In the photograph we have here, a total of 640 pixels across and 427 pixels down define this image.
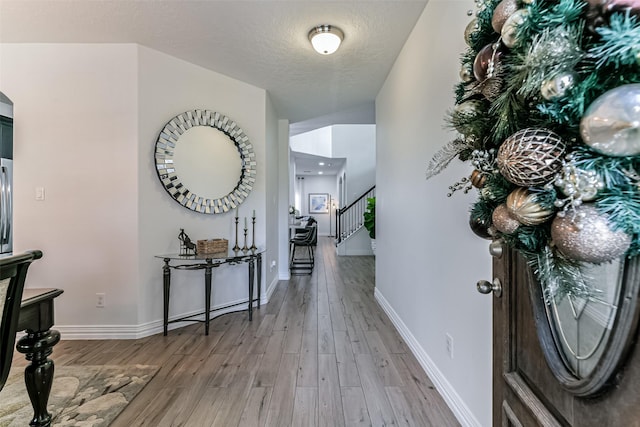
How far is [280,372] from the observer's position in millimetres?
2061

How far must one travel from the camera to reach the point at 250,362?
2.20 metres

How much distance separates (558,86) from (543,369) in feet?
2.18

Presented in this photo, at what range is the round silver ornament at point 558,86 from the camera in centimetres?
43

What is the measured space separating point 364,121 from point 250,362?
4.35m

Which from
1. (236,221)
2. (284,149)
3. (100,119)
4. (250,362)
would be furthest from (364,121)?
(250,362)

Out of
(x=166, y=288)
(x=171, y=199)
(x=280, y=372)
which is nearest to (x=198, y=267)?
(x=166, y=288)

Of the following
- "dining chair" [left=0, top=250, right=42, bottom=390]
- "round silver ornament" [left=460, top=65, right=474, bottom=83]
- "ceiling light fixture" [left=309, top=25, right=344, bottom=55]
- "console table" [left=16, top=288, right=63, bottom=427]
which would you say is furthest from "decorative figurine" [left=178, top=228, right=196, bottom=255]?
"round silver ornament" [left=460, top=65, right=474, bottom=83]

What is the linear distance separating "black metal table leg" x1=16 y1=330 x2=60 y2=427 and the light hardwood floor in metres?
0.37

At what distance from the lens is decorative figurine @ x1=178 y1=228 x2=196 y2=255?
2796 millimetres

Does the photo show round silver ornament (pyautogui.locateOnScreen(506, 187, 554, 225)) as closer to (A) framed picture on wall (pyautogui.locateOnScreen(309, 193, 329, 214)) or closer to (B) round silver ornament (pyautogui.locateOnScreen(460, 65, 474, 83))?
(B) round silver ornament (pyautogui.locateOnScreen(460, 65, 474, 83))

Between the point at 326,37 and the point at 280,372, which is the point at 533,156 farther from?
the point at 326,37

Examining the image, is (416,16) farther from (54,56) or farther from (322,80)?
(54,56)

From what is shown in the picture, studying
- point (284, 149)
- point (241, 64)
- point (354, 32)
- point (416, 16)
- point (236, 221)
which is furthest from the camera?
point (284, 149)

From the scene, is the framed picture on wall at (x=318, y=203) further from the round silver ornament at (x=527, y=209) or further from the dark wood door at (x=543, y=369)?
the round silver ornament at (x=527, y=209)
